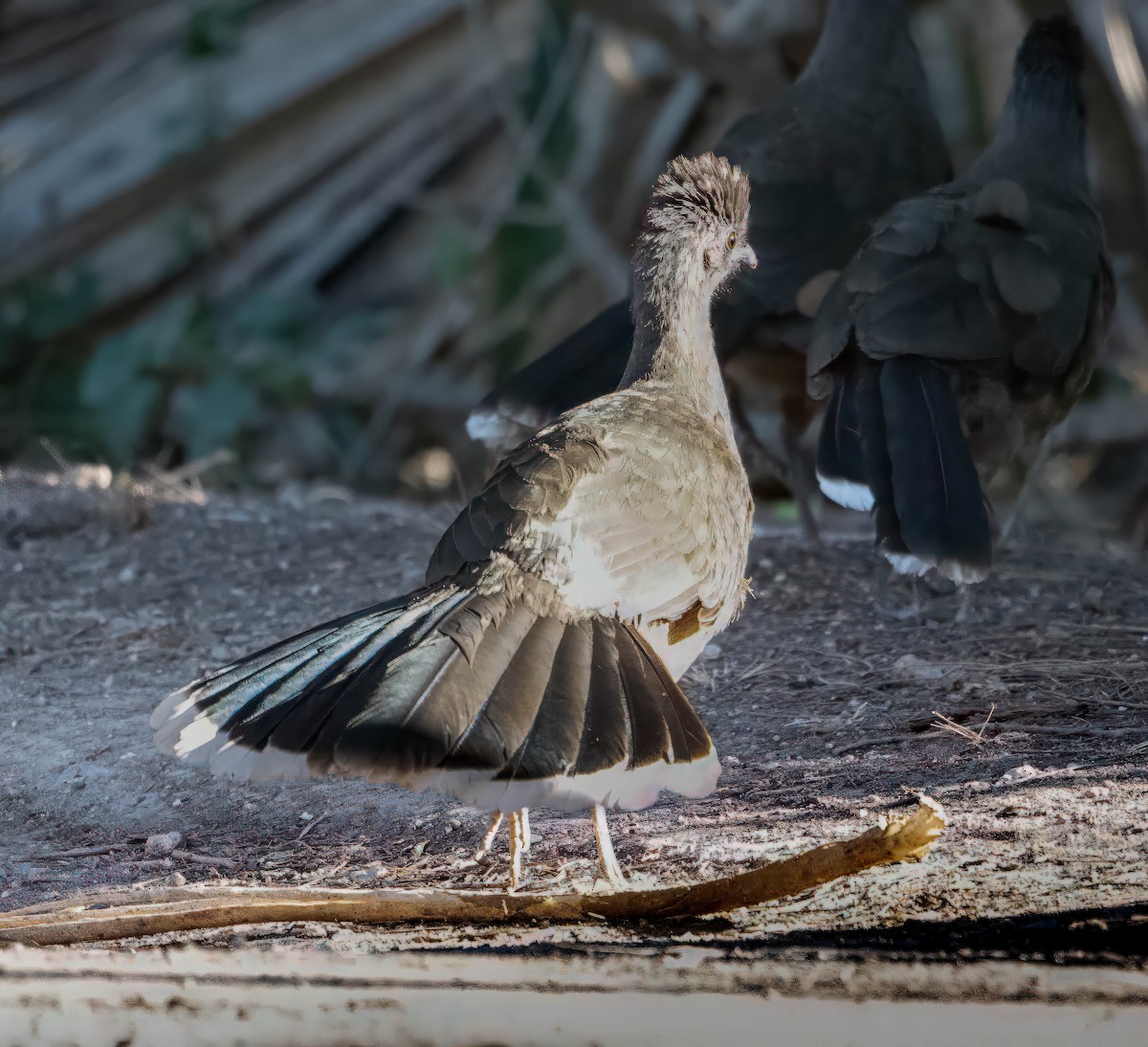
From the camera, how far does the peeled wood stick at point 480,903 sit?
2.11 m

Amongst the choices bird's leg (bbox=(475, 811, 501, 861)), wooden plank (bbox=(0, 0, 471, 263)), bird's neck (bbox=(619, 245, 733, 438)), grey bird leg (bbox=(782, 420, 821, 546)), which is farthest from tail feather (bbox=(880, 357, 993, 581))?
wooden plank (bbox=(0, 0, 471, 263))

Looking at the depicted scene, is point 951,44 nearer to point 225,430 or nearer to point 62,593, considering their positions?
point 225,430

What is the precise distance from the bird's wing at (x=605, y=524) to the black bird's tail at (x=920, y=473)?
77 cm

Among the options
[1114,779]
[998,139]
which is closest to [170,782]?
[1114,779]

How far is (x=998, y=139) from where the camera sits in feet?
16.4

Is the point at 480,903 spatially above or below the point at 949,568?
below

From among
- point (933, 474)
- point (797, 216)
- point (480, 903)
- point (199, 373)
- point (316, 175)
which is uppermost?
point (316, 175)

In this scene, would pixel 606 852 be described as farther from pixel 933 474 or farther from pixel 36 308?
pixel 36 308

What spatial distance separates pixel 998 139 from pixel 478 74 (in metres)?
3.31

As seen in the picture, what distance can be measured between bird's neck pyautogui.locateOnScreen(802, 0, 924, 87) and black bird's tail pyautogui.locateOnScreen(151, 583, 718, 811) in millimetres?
3323

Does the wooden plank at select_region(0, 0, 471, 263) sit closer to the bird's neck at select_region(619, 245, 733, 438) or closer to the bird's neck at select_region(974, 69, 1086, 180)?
the bird's neck at select_region(974, 69, 1086, 180)

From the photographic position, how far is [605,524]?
2701 mm

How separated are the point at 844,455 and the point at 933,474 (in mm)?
297

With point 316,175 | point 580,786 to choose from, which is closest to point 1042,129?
point 580,786
